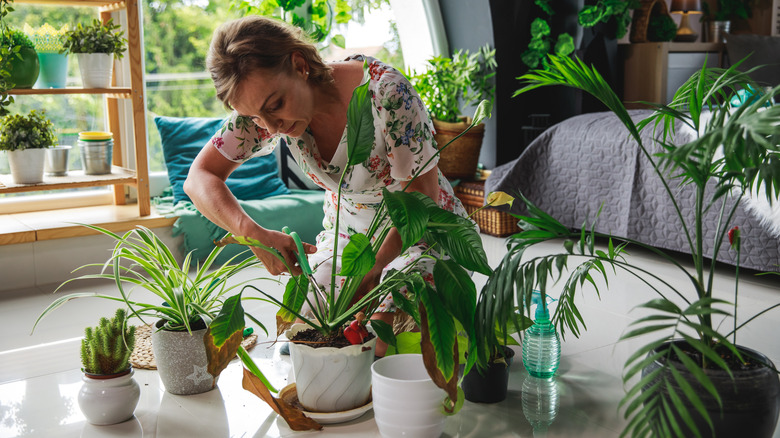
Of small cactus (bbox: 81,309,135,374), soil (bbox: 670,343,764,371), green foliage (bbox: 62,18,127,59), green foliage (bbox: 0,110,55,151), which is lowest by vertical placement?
small cactus (bbox: 81,309,135,374)

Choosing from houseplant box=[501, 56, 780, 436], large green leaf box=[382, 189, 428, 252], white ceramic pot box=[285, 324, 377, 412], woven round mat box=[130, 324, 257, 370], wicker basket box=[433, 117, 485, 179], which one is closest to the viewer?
houseplant box=[501, 56, 780, 436]

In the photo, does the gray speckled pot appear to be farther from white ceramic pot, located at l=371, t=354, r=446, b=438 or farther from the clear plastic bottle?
the clear plastic bottle

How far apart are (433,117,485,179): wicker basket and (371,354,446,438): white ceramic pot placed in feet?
8.62

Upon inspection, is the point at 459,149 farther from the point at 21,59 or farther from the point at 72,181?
the point at 21,59

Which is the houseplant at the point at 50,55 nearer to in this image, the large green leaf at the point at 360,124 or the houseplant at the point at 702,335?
the large green leaf at the point at 360,124

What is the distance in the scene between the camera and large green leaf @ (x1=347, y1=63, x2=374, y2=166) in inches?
59.4

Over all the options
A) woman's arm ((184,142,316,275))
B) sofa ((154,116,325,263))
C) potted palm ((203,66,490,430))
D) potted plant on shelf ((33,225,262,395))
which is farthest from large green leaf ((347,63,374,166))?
sofa ((154,116,325,263))

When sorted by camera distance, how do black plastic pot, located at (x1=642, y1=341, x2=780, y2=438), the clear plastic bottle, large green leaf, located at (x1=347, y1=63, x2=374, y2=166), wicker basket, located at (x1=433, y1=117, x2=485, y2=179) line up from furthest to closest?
wicker basket, located at (x1=433, y1=117, x2=485, y2=179)
the clear plastic bottle
large green leaf, located at (x1=347, y1=63, x2=374, y2=166)
black plastic pot, located at (x1=642, y1=341, x2=780, y2=438)

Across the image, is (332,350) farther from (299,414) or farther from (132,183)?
(132,183)

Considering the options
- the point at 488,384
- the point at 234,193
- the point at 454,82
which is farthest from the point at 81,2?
the point at 488,384

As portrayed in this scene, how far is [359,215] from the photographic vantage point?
209 cm

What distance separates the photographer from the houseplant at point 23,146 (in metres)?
3.03

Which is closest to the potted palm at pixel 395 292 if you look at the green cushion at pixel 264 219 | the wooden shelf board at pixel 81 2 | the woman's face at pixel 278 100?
the woman's face at pixel 278 100

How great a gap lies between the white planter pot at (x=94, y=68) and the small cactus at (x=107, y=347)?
1.88 metres
